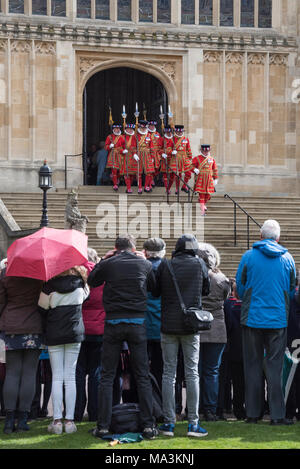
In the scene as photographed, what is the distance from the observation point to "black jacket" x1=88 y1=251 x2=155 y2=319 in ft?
29.1

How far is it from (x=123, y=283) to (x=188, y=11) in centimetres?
1869

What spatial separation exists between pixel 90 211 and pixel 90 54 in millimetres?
6274

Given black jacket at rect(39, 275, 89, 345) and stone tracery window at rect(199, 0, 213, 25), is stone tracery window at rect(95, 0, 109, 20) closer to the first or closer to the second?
stone tracery window at rect(199, 0, 213, 25)

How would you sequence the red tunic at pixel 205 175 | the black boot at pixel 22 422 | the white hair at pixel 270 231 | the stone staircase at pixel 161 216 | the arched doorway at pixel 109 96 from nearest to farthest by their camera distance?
the black boot at pixel 22 422
the white hair at pixel 270 231
the stone staircase at pixel 161 216
the red tunic at pixel 205 175
the arched doorway at pixel 109 96

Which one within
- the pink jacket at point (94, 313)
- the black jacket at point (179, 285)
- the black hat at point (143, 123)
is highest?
the black hat at point (143, 123)

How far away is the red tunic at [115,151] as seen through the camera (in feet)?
75.9

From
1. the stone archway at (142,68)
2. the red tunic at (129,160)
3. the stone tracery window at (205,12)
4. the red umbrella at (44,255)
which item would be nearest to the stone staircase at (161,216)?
the red tunic at (129,160)

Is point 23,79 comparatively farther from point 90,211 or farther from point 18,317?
point 18,317

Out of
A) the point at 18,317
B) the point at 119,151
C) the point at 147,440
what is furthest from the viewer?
the point at 119,151

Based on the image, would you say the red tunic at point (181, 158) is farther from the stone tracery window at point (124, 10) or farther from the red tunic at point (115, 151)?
the stone tracery window at point (124, 10)

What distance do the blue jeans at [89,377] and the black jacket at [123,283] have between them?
1038 mm

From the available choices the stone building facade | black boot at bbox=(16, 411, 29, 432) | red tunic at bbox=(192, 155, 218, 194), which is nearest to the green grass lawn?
black boot at bbox=(16, 411, 29, 432)
